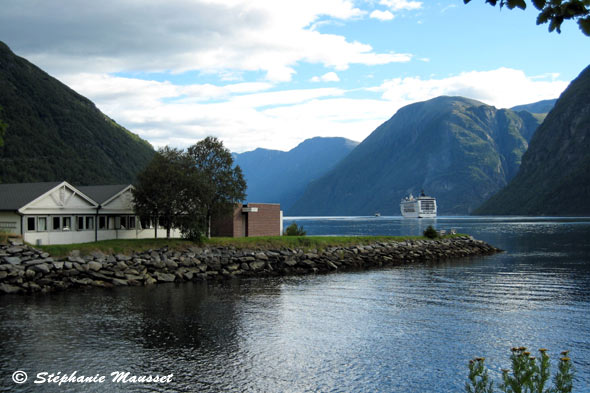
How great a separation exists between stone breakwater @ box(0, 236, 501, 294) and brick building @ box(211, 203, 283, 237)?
10.7m

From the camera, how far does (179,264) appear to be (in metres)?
51.4

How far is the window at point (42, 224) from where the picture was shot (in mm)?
51188

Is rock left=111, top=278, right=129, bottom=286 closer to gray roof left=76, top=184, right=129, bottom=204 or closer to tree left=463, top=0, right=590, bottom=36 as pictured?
gray roof left=76, top=184, right=129, bottom=204

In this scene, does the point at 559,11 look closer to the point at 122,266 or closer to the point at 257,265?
the point at 122,266

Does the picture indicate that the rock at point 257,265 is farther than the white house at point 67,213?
Yes

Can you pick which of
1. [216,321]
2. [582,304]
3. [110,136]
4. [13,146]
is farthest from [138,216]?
[110,136]

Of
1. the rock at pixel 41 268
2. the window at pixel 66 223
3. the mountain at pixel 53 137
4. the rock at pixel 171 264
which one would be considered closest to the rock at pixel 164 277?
the rock at pixel 171 264

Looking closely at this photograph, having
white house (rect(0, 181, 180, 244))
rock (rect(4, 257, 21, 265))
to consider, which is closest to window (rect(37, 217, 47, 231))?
white house (rect(0, 181, 180, 244))

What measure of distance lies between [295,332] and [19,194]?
38999 mm

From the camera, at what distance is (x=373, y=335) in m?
26.4

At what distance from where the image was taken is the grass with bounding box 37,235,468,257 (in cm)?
4881

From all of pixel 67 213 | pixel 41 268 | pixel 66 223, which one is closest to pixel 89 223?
pixel 66 223

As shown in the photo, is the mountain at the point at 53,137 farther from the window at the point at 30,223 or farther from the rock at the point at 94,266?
the rock at the point at 94,266

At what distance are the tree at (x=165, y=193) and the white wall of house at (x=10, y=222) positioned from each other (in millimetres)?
12121
